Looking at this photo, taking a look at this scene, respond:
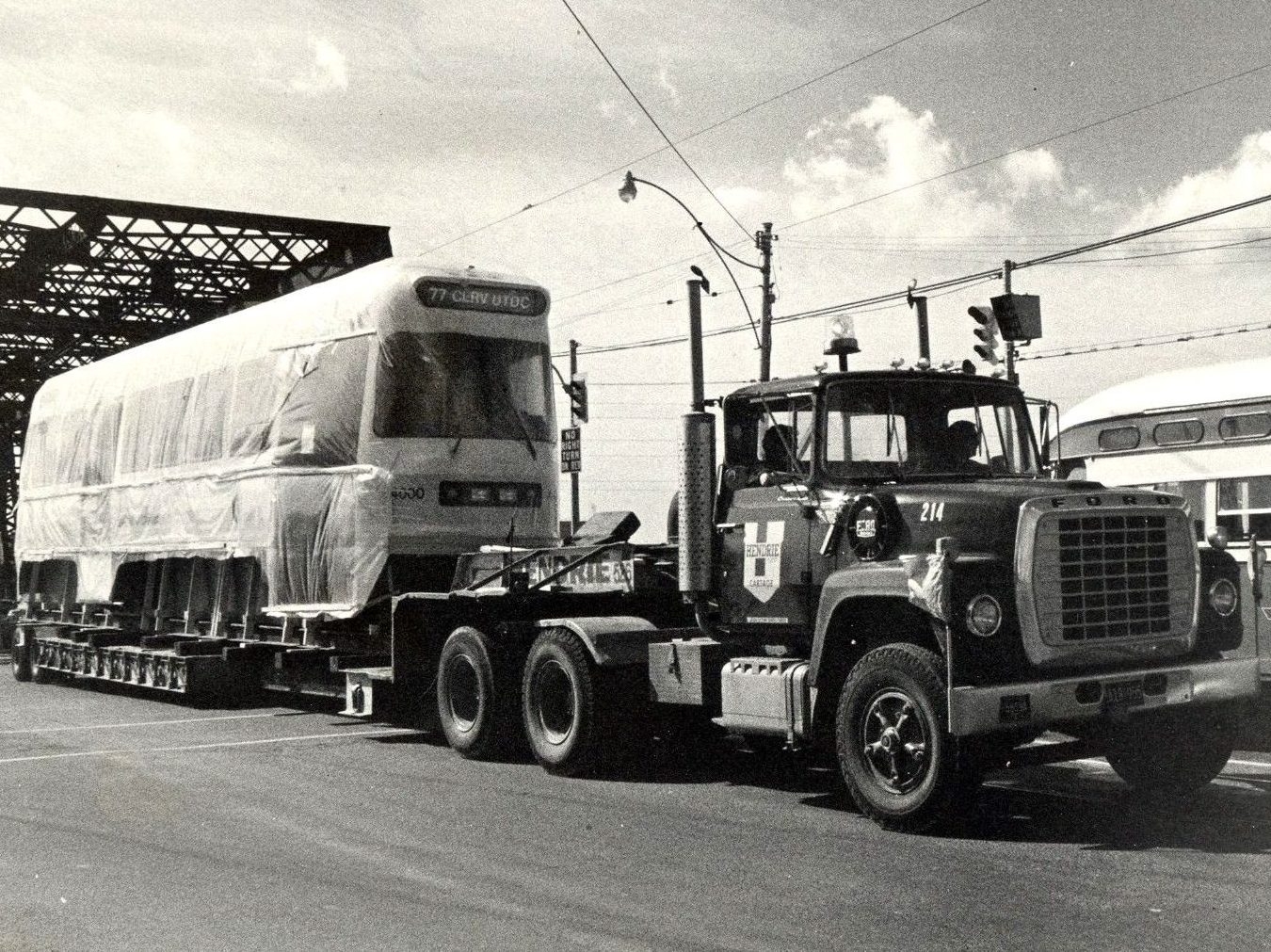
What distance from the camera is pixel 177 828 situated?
863cm

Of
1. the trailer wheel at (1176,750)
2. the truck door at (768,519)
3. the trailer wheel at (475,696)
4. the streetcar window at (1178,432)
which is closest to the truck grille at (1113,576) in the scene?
the trailer wheel at (1176,750)

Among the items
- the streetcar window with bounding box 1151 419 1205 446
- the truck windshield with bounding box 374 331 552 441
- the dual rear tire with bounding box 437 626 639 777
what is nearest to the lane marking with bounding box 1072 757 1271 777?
the dual rear tire with bounding box 437 626 639 777

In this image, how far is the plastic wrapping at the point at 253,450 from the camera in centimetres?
1382

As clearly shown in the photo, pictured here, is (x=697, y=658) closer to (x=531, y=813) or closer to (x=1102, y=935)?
(x=531, y=813)

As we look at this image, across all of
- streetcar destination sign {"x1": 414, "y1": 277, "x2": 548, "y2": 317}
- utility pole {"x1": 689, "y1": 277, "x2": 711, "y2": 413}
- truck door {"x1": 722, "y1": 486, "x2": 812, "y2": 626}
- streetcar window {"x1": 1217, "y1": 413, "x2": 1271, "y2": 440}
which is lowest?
truck door {"x1": 722, "y1": 486, "x2": 812, "y2": 626}

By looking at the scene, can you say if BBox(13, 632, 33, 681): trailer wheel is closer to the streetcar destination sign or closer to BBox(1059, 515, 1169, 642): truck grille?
the streetcar destination sign

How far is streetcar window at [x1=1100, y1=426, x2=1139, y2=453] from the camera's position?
1655cm

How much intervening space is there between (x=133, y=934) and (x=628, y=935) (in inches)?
79.8

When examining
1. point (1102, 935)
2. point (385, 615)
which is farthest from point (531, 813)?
point (385, 615)

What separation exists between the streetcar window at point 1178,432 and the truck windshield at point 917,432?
21.9ft

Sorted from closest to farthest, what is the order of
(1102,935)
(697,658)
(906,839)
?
(1102,935), (906,839), (697,658)

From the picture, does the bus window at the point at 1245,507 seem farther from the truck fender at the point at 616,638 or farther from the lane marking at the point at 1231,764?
the truck fender at the point at 616,638

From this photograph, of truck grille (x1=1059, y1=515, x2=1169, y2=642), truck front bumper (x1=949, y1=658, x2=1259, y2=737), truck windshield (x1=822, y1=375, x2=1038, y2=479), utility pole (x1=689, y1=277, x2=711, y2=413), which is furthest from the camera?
utility pole (x1=689, y1=277, x2=711, y2=413)

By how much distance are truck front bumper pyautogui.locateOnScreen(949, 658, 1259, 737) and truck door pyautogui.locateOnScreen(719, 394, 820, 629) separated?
1.73 meters
